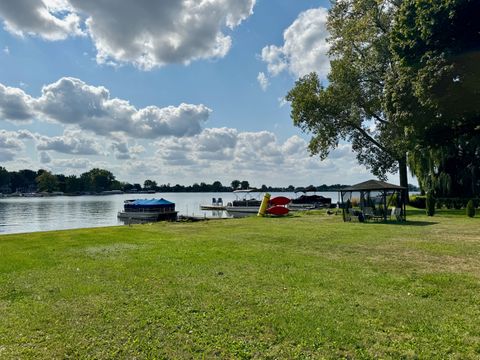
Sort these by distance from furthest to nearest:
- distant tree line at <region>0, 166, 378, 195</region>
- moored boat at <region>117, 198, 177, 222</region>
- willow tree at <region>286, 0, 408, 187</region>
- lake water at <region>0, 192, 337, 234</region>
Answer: distant tree line at <region>0, 166, 378, 195</region> < moored boat at <region>117, 198, 177, 222</region> < lake water at <region>0, 192, 337, 234</region> < willow tree at <region>286, 0, 408, 187</region>

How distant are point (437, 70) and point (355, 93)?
1565 cm

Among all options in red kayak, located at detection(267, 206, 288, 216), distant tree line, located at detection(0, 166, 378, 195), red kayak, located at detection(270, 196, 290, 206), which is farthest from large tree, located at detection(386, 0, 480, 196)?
distant tree line, located at detection(0, 166, 378, 195)

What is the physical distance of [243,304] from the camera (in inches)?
221

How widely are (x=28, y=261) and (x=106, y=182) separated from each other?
15113 centimetres

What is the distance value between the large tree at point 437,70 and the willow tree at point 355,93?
27.1ft

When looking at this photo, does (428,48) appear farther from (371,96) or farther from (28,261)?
(28,261)

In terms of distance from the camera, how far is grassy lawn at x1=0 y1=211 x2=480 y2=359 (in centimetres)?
417

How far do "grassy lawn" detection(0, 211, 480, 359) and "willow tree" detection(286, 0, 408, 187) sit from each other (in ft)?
72.3

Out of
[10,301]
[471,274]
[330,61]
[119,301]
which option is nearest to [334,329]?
[119,301]

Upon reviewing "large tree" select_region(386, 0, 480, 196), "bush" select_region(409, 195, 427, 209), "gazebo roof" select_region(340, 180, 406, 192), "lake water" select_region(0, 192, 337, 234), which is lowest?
"lake water" select_region(0, 192, 337, 234)

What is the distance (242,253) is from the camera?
1014 cm

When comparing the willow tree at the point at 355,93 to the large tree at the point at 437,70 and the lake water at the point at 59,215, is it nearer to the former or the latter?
the large tree at the point at 437,70

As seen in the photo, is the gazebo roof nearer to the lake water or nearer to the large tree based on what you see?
the large tree


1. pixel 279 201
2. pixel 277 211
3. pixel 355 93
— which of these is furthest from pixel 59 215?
pixel 355 93
